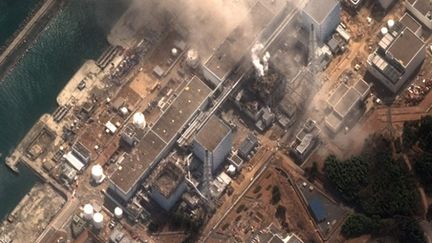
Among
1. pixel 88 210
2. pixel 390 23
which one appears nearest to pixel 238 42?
pixel 390 23

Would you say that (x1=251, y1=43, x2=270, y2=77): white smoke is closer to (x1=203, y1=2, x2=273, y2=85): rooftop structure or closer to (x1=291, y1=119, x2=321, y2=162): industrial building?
(x1=203, y1=2, x2=273, y2=85): rooftop structure

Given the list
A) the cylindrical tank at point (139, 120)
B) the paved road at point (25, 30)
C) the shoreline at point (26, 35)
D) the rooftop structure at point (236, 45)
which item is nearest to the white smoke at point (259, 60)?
the rooftop structure at point (236, 45)

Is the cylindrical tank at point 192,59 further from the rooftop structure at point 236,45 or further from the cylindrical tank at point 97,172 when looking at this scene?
the cylindrical tank at point 97,172

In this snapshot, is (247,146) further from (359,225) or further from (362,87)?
(359,225)

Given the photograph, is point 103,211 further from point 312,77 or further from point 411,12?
point 411,12

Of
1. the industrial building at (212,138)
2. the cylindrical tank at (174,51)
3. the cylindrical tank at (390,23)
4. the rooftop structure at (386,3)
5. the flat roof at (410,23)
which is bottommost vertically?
the industrial building at (212,138)

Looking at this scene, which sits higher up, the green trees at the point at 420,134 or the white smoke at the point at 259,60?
the green trees at the point at 420,134
